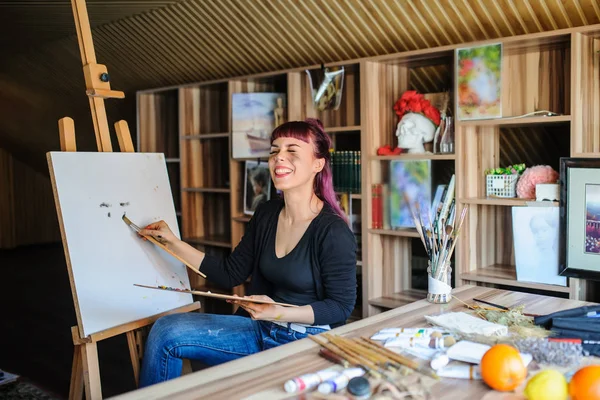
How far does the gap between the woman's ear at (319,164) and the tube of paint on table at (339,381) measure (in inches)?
43.4

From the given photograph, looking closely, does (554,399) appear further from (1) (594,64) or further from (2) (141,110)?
(2) (141,110)

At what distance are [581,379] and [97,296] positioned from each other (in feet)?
5.79

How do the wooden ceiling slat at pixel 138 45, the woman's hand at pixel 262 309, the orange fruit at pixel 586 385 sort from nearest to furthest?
the orange fruit at pixel 586 385, the woman's hand at pixel 262 309, the wooden ceiling slat at pixel 138 45

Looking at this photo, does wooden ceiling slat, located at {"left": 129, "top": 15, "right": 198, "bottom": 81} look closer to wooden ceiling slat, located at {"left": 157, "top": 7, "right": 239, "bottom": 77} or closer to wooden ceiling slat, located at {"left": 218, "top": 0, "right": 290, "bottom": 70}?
wooden ceiling slat, located at {"left": 157, "top": 7, "right": 239, "bottom": 77}

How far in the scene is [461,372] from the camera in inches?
57.7

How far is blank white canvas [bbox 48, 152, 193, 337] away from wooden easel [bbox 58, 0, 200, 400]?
4 cm

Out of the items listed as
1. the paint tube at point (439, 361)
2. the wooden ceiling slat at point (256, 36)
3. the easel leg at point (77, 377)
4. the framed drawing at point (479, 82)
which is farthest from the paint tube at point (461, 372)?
the wooden ceiling slat at point (256, 36)

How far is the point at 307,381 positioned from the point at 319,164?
3.90 ft

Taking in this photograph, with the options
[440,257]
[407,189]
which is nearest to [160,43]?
[407,189]

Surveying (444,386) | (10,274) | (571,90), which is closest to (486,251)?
Result: (571,90)

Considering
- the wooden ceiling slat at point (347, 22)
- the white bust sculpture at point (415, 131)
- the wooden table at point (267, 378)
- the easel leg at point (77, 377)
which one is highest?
the wooden ceiling slat at point (347, 22)

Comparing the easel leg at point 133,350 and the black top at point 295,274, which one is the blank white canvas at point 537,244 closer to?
the black top at point 295,274

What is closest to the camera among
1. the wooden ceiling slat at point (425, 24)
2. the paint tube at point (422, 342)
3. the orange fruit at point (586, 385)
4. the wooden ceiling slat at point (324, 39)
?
the orange fruit at point (586, 385)

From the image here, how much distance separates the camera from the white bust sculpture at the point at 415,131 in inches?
134
